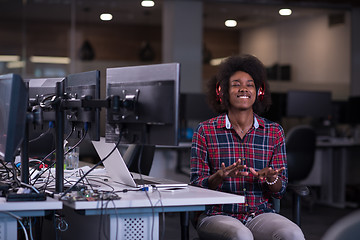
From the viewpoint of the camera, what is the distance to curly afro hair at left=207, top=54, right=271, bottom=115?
2893 millimetres

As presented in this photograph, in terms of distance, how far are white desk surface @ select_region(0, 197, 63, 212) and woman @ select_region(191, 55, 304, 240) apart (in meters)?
0.77

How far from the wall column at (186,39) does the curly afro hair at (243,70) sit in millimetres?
5330

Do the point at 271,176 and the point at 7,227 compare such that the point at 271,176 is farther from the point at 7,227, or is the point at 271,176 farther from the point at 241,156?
the point at 7,227

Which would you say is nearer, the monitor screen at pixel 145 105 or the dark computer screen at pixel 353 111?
the monitor screen at pixel 145 105

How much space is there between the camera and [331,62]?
8984mm

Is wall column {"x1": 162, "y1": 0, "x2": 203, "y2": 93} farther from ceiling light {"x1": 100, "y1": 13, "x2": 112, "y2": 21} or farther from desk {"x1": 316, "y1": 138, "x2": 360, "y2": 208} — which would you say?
desk {"x1": 316, "y1": 138, "x2": 360, "y2": 208}

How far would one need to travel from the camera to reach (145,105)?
2256mm

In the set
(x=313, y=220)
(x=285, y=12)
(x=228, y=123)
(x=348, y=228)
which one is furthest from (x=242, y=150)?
(x=285, y=12)

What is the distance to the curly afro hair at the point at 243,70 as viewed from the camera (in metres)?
2.89

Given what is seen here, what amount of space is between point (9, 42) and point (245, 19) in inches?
146

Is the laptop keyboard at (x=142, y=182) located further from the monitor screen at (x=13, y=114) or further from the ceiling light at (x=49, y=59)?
the ceiling light at (x=49, y=59)

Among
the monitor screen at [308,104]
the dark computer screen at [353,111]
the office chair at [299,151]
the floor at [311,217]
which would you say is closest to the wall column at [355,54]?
the dark computer screen at [353,111]

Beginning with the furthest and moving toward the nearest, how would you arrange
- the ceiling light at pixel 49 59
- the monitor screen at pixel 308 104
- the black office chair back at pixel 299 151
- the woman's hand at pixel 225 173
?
the ceiling light at pixel 49 59, the monitor screen at pixel 308 104, the black office chair back at pixel 299 151, the woman's hand at pixel 225 173

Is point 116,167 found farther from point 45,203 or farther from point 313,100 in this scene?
point 313,100
